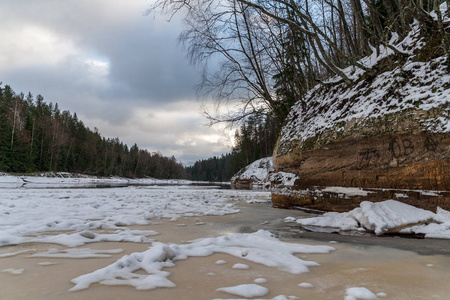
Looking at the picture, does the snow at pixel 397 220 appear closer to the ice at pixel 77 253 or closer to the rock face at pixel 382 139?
the rock face at pixel 382 139

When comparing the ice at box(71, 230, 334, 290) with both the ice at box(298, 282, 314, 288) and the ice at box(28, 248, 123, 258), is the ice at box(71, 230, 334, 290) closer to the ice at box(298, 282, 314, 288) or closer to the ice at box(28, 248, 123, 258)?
Answer: the ice at box(298, 282, 314, 288)

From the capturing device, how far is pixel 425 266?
87.4 inches

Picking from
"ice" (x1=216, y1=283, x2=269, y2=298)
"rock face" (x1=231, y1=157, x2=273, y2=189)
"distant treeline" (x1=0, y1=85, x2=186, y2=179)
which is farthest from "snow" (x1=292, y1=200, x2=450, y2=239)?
"distant treeline" (x1=0, y1=85, x2=186, y2=179)

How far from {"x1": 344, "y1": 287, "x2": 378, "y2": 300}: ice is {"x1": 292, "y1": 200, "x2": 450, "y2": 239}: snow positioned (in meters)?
2.47

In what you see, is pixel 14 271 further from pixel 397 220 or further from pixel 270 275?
pixel 397 220

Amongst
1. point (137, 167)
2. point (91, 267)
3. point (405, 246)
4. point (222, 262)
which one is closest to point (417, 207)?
point (405, 246)

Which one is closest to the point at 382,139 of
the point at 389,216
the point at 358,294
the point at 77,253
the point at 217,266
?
the point at 389,216

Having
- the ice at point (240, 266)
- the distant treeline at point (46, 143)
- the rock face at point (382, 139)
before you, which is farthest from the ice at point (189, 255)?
the distant treeline at point (46, 143)

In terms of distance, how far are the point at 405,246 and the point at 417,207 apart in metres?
1.53

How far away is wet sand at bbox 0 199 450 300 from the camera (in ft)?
5.32

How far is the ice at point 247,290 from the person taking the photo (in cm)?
162

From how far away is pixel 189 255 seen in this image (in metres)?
2.54

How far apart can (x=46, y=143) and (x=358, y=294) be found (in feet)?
180

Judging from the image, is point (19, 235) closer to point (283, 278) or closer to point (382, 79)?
point (283, 278)
